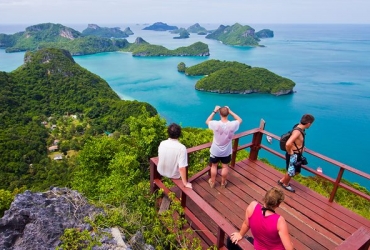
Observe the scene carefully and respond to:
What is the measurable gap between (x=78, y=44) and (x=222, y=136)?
143104 millimetres

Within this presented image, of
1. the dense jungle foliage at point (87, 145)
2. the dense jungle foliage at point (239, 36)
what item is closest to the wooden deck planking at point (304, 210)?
the dense jungle foliage at point (87, 145)

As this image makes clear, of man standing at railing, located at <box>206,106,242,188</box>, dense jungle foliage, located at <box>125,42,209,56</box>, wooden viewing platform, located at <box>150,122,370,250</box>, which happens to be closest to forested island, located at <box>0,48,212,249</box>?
wooden viewing platform, located at <box>150,122,370,250</box>

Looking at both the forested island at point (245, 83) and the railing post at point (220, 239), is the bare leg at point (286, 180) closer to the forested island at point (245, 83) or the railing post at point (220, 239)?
the railing post at point (220, 239)

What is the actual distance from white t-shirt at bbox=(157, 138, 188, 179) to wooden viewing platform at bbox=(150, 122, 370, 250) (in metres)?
0.15

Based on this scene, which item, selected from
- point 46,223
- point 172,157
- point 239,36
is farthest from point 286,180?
point 239,36

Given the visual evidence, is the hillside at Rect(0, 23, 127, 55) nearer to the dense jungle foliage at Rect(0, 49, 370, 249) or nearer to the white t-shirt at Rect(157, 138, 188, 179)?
the dense jungle foliage at Rect(0, 49, 370, 249)

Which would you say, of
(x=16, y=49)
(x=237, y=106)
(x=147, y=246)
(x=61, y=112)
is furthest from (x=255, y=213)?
(x=16, y=49)

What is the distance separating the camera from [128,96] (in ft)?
194

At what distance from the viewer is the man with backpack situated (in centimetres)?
350

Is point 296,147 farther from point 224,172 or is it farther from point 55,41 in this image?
point 55,41

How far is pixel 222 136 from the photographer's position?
3.55m

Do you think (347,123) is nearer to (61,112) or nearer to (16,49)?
(61,112)

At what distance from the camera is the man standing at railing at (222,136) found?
3.45 metres

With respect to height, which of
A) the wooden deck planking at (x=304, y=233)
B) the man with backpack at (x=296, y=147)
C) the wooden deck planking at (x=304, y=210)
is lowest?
the wooden deck planking at (x=304, y=210)
